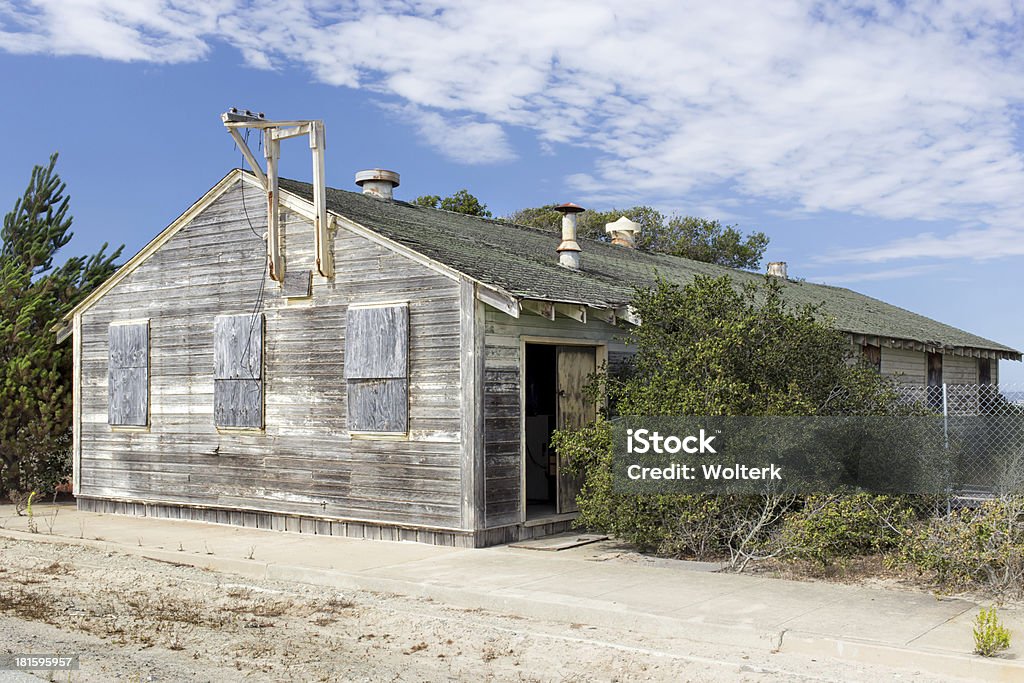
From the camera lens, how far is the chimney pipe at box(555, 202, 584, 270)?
15.7 m

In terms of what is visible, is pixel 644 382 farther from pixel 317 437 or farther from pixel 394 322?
pixel 317 437

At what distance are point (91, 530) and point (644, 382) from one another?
26.6 ft

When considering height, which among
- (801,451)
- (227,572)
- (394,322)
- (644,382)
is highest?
(394,322)

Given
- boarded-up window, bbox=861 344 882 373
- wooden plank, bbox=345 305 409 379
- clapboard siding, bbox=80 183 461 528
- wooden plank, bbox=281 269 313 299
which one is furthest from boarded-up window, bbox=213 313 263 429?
boarded-up window, bbox=861 344 882 373

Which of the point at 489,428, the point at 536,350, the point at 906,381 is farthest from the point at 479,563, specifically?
the point at 906,381

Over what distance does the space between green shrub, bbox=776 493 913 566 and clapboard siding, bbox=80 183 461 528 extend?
3981mm

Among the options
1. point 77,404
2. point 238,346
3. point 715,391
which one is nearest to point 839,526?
point 715,391

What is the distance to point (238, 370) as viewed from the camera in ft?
46.6

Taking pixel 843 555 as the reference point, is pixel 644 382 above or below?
above

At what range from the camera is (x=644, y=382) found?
11508 mm

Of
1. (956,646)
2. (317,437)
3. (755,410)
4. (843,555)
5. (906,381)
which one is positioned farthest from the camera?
(906,381)

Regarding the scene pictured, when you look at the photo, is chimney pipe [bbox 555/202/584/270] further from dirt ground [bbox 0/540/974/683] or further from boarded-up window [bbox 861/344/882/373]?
boarded-up window [bbox 861/344/882/373]

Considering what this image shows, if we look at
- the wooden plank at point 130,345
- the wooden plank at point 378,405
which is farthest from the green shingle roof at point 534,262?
the wooden plank at point 130,345

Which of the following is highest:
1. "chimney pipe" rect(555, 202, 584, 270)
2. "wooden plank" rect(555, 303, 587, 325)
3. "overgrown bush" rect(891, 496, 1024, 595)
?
"chimney pipe" rect(555, 202, 584, 270)
